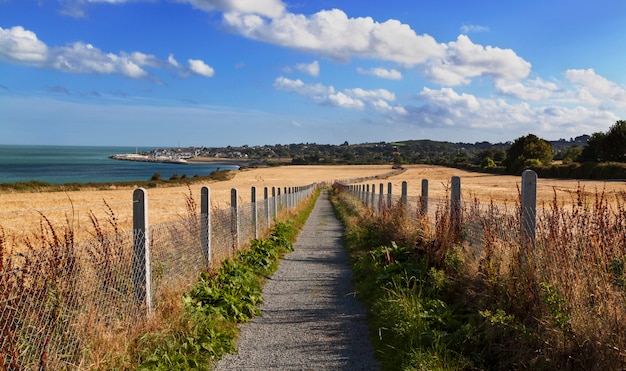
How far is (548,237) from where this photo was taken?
507 centimetres

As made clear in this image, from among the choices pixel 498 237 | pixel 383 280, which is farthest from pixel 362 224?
pixel 498 237

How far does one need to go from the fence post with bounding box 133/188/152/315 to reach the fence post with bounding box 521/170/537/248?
13.9 feet

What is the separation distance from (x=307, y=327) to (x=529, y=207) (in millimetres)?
3081

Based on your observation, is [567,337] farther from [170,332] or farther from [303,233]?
[303,233]

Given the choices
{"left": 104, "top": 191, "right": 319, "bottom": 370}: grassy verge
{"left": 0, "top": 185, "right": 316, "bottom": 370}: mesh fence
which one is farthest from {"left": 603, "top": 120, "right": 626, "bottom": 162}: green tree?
{"left": 0, "top": 185, "right": 316, "bottom": 370}: mesh fence

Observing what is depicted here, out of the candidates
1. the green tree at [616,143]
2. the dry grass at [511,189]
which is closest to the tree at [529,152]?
the green tree at [616,143]

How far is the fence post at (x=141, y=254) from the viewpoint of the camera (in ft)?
18.2

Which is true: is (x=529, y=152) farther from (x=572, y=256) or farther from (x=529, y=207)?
(x=572, y=256)

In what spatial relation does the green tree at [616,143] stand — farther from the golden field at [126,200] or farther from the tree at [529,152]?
the golden field at [126,200]

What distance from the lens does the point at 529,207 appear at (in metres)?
5.63

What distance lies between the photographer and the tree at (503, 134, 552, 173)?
91250 mm

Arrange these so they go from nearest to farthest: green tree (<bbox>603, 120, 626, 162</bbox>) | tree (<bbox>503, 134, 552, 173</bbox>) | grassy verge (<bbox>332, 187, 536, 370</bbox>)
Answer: grassy verge (<bbox>332, 187, 536, 370</bbox>) < green tree (<bbox>603, 120, 626, 162</bbox>) < tree (<bbox>503, 134, 552, 173</bbox>)

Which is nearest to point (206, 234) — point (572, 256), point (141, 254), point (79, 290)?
point (141, 254)

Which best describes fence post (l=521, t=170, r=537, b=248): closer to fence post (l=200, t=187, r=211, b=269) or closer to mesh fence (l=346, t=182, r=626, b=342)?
mesh fence (l=346, t=182, r=626, b=342)
